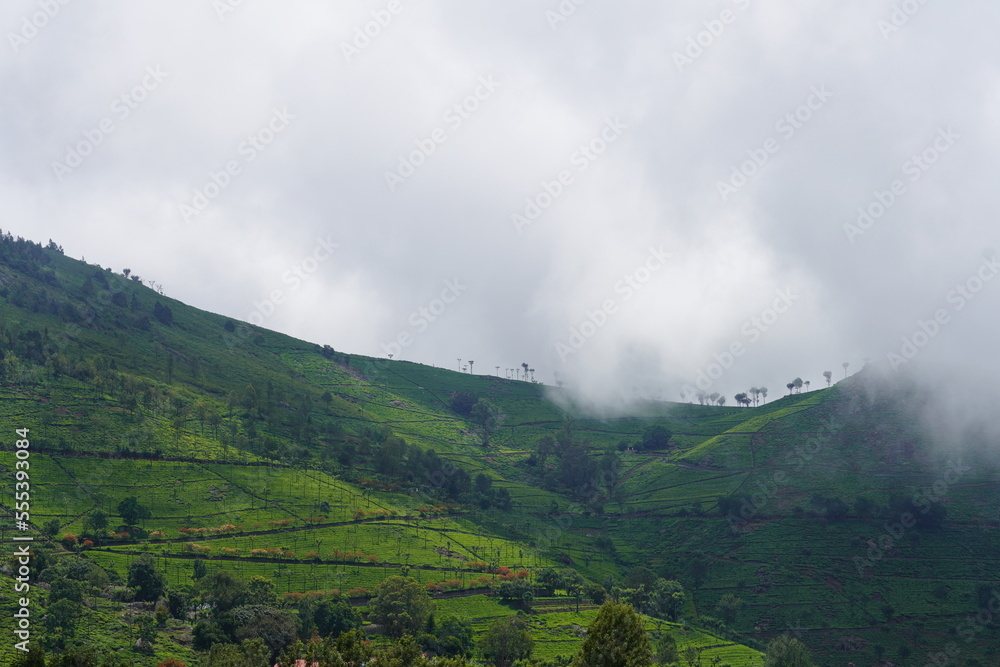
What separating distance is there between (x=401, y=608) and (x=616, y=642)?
63.0 meters

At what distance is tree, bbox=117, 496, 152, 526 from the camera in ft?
472

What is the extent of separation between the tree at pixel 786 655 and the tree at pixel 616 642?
73.3 metres

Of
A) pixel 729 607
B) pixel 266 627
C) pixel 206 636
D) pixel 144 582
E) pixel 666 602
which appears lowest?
pixel 206 636

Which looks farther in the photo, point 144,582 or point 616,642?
point 144,582

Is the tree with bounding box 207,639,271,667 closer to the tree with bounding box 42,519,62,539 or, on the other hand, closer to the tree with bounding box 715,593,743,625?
the tree with bounding box 42,519,62,539

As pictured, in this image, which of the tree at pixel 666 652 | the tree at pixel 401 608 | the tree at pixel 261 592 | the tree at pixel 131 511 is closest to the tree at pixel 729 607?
the tree at pixel 666 652

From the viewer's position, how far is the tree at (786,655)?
130m

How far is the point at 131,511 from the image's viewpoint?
143875mm

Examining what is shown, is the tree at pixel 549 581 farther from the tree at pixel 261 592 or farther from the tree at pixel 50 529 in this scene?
the tree at pixel 50 529

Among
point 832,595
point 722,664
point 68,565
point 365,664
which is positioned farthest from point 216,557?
point 832,595

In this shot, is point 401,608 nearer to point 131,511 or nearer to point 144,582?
point 144,582

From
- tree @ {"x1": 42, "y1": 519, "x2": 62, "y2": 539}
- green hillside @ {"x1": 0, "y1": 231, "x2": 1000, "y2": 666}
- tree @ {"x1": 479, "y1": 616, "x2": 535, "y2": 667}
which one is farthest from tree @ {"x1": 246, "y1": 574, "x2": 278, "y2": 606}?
tree @ {"x1": 42, "y1": 519, "x2": 62, "y2": 539}

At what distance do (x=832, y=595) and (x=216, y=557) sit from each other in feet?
427

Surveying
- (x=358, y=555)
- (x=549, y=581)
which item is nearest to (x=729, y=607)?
(x=549, y=581)
